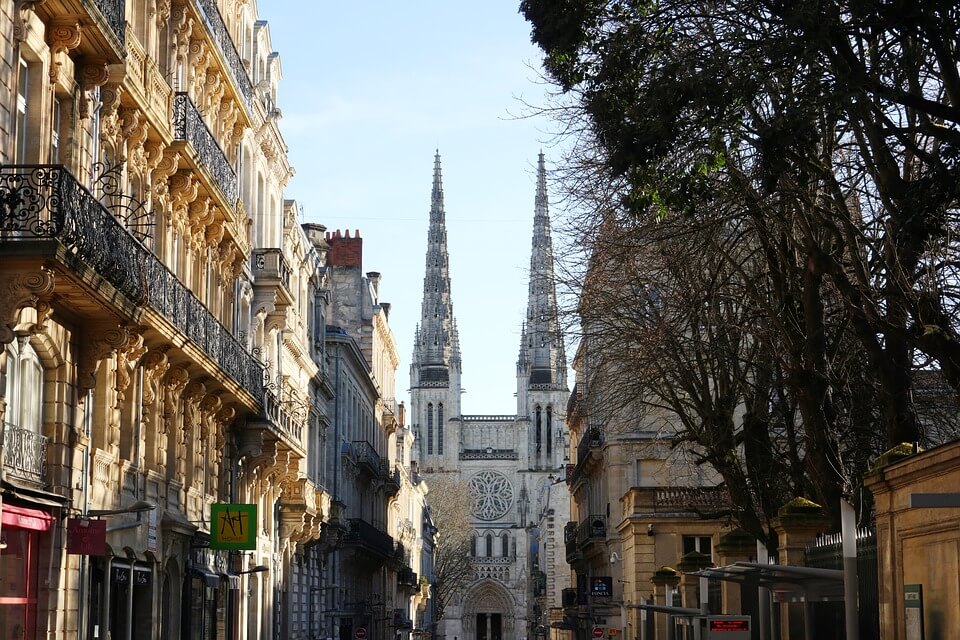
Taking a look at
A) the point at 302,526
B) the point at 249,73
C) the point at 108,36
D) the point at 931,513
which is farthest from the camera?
the point at 302,526

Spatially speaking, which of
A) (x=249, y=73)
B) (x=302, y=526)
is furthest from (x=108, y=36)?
(x=302, y=526)

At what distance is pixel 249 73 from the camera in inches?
1391

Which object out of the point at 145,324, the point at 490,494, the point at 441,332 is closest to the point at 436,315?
the point at 441,332

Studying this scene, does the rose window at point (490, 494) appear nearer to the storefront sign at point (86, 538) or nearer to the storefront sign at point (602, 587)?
the storefront sign at point (602, 587)

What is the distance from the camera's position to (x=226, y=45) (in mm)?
29625

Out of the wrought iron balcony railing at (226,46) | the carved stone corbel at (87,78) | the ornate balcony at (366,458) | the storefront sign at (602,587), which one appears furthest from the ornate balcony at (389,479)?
the carved stone corbel at (87,78)

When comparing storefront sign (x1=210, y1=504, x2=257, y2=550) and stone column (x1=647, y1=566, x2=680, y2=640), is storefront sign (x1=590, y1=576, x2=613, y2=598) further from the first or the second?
storefront sign (x1=210, y1=504, x2=257, y2=550)

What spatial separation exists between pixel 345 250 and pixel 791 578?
156 ft

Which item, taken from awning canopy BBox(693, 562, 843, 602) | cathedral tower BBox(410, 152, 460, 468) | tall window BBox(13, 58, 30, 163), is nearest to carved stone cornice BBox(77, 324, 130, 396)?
tall window BBox(13, 58, 30, 163)

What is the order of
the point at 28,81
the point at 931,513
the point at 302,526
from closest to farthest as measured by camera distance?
1. the point at 931,513
2. the point at 28,81
3. the point at 302,526

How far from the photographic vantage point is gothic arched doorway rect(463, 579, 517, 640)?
177000mm

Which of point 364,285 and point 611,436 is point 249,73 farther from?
point 364,285

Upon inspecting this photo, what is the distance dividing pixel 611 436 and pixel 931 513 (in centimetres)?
4061

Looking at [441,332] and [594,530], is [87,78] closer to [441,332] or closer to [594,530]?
[594,530]
